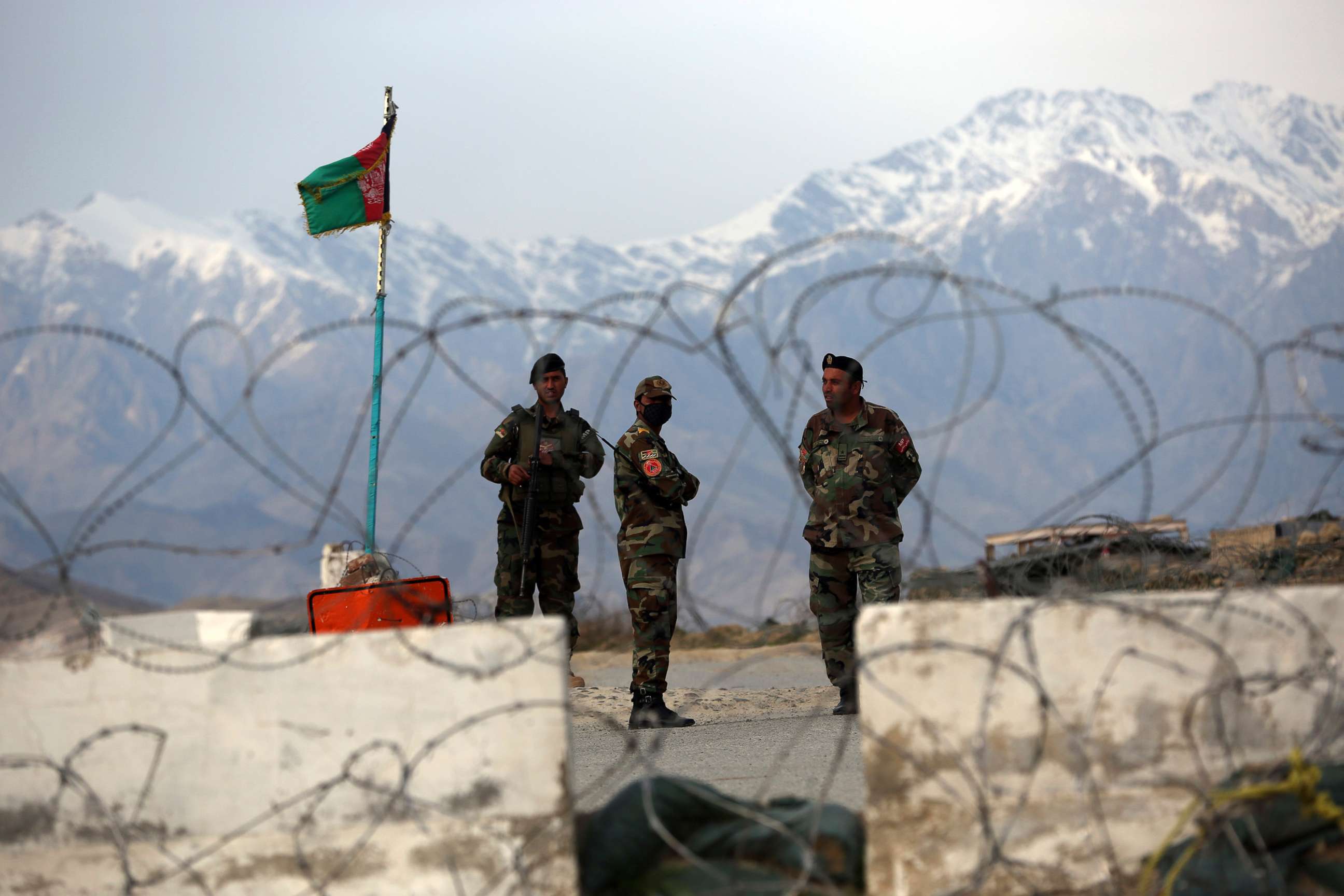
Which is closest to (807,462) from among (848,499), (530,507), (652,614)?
(848,499)

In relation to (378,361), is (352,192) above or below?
above

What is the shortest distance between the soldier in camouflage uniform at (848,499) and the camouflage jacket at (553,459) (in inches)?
44.7

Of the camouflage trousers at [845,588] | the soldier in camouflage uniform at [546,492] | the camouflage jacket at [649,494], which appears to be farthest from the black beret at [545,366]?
the camouflage trousers at [845,588]

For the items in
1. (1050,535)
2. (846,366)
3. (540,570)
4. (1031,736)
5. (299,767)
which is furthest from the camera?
(1050,535)

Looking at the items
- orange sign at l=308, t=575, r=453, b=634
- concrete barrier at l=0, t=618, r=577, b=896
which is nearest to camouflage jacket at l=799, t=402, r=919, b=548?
orange sign at l=308, t=575, r=453, b=634

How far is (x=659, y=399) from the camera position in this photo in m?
6.38

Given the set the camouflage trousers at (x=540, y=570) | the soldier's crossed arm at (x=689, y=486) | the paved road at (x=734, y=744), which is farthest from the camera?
the camouflage trousers at (x=540, y=570)

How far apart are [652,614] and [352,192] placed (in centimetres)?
326

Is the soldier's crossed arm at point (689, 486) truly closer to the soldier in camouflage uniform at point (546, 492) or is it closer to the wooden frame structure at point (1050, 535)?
the soldier in camouflage uniform at point (546, 492)

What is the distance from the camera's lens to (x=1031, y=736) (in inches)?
122

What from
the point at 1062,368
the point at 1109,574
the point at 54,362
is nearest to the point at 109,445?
the point at 54,362

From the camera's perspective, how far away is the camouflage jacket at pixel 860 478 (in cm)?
604

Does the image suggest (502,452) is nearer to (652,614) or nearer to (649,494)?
(649,494)

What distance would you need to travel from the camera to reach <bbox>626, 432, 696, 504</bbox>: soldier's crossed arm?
625 centimetres
